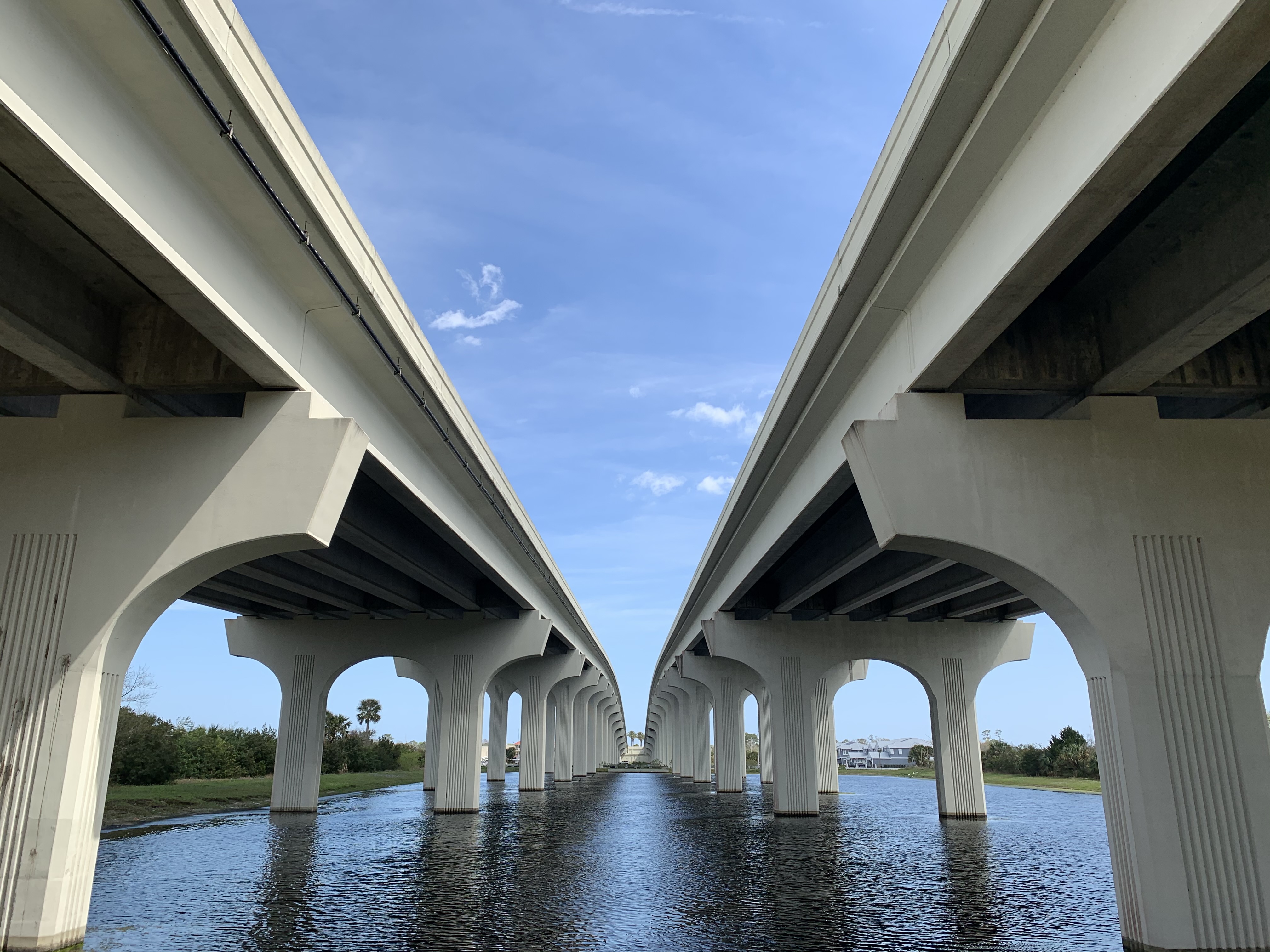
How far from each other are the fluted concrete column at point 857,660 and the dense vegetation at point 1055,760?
89.7 ft

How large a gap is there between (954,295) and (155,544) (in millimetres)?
8861

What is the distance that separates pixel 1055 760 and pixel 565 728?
95.8ft

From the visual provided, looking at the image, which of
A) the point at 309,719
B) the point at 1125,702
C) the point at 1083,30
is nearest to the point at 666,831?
the point at 309,719

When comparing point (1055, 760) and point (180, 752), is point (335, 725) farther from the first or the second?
point (1055, 760)

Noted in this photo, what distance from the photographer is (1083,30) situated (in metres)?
6.50

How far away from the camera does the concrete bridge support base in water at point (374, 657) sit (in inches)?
1105

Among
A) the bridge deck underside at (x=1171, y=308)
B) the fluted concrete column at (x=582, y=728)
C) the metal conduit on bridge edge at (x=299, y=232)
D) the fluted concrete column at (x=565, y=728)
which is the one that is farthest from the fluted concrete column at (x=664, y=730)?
the bridge deck underside at (x=1171, y=308)

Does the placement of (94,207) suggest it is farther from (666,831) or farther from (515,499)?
(666,831)

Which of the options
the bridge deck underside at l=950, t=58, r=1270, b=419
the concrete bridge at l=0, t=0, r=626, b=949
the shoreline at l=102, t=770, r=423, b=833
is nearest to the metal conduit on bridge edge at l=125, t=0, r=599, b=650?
the concrete bridge at l=0, t=0, r=626, b=949

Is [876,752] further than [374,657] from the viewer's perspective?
Yes

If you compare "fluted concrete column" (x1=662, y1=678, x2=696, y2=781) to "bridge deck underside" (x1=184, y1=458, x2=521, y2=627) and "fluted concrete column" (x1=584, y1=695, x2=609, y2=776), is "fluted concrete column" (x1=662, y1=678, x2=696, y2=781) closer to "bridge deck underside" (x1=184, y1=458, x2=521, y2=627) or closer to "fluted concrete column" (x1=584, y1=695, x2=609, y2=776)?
"fluted concrete column" (x1=584, y1=695, x2=609, y2=776)

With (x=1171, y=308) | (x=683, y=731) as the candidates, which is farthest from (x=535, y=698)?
(x=1171, y=308)

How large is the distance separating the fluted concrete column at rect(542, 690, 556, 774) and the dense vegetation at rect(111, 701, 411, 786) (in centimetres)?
1101

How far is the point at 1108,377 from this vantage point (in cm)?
982
